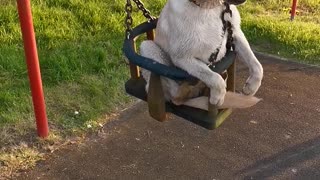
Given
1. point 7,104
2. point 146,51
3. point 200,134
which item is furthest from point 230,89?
point 7,104

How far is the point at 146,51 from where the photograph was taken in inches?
95.2

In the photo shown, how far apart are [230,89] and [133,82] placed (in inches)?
18.8

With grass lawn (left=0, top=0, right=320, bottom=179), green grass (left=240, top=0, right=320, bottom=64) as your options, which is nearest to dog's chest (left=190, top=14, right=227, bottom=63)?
grass lawn (left=0, top=0, right=320, bottom=179)

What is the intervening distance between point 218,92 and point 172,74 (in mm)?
218

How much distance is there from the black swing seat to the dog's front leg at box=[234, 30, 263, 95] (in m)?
0.05

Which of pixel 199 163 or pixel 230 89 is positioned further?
pixel 199 163

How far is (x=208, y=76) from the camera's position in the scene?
7.22ft

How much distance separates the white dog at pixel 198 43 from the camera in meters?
2.20

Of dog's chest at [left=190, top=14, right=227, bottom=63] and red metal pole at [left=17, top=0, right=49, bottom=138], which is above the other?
dog's chest at [left=190, top=14, right=227, bottom=63]

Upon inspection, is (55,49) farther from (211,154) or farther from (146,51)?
(146,51)

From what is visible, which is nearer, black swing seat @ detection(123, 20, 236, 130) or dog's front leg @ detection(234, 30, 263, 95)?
black swing seat @ detection(123, 20, 236, 130)

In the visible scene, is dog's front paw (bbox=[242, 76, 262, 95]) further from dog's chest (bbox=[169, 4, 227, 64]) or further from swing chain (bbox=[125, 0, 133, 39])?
swing chain (bbox=[125, 0, 133, 39])

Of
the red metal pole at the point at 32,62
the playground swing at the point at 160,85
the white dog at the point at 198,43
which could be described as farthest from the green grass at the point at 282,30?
the white dog at the point at 198,43

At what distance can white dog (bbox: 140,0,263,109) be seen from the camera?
220 cm
